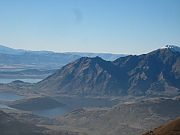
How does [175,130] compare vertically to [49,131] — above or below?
above

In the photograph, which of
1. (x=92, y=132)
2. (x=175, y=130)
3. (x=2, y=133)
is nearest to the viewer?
(x=175, y=130)

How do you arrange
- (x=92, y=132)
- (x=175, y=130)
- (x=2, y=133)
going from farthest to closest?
(x=92, y=132) → (x=2, y=133) → (x=175, y=130)

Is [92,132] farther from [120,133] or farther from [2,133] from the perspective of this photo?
[2,133]

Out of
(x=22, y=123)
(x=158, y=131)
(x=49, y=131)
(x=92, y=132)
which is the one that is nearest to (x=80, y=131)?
(x=92, y=132)

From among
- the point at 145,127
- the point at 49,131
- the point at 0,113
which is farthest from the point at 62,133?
the point at 145,127

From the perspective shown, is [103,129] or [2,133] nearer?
[2,133]

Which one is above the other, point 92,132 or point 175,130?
point 175,130

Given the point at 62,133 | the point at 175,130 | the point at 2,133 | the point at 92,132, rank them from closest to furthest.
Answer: the point at 175,130 < the point at 2,133 < the point at 62,133 < the point at 92,132

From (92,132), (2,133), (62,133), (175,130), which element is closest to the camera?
(175,130)

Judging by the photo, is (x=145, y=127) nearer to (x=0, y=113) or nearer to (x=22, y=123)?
(x=22, y=123)
